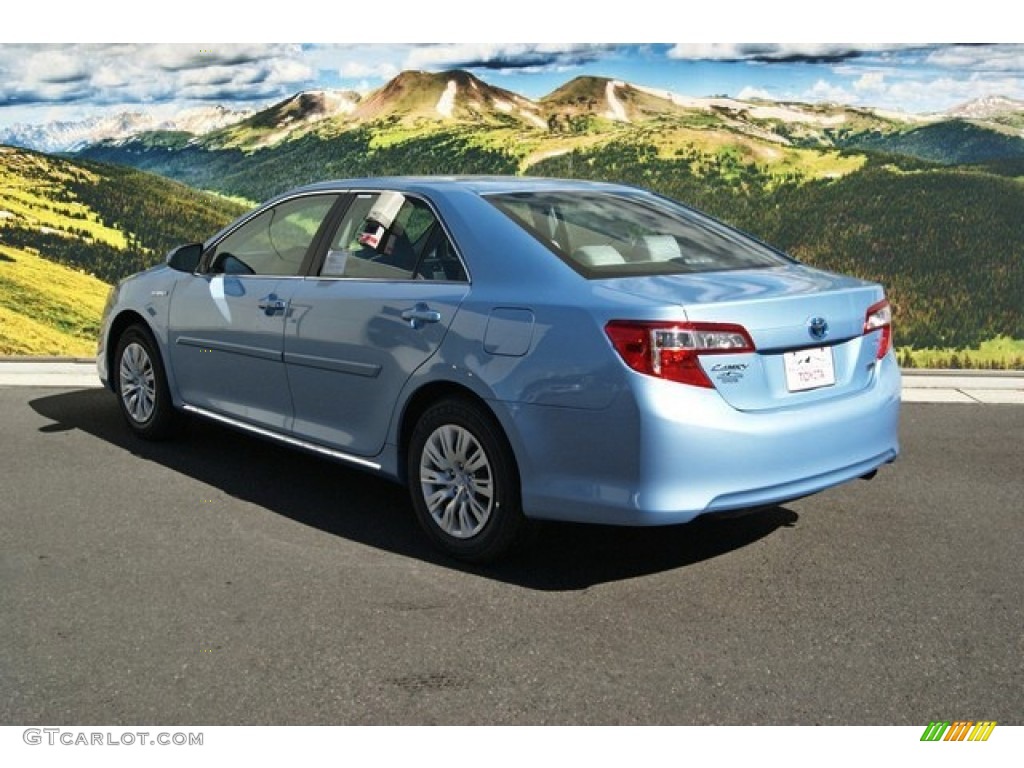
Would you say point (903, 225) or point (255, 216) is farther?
point (903, 225)

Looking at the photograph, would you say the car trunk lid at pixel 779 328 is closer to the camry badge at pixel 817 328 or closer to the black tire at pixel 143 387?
the camry badge at pixel 817 328

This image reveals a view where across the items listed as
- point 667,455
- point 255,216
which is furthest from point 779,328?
point 255,216

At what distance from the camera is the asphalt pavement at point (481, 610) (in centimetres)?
372

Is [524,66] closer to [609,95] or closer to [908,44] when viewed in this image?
[609,95]

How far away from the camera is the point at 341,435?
557 centimetres

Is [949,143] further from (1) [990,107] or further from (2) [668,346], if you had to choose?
(2) [668,346]

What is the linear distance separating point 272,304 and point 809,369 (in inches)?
103

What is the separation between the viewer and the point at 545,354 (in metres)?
4.53

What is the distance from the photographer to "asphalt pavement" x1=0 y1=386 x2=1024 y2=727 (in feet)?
12.2

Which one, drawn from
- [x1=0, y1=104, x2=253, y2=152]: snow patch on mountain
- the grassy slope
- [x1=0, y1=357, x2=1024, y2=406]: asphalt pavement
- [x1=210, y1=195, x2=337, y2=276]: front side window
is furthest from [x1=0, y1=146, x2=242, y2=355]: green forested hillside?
[x1=210, y1=195, x2=337, y2=276]: front side window

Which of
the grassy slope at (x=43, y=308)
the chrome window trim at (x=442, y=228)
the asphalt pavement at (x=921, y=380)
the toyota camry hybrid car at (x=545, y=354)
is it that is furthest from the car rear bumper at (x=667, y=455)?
the grassy slope at (x=43, y=308)

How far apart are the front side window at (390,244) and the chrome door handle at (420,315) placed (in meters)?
0.17

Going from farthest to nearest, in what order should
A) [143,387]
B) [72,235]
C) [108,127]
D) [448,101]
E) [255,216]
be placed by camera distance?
[108,127], [448,101], [72,235], [143,387], [255,216]

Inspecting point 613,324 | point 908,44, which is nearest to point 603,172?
point 908,44
